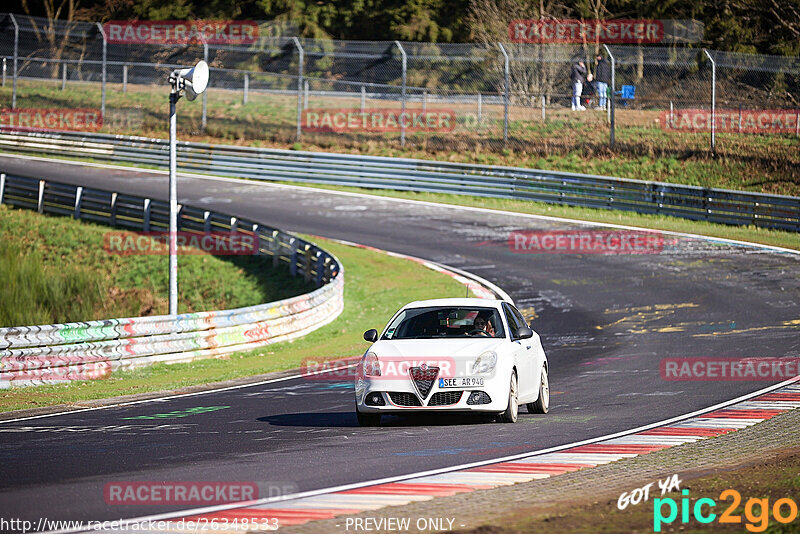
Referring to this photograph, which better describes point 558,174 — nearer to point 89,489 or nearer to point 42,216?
point 42,216

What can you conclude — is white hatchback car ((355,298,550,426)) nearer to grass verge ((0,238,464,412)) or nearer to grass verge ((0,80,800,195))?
grass verge ((0,238,464,412))

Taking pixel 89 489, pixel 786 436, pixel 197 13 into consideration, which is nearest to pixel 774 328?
pixel 786 436

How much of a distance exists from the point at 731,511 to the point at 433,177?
32.8m

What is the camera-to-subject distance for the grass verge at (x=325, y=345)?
50.4 ft

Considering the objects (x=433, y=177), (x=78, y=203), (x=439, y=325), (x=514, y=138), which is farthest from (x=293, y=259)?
(x=439, y=325)

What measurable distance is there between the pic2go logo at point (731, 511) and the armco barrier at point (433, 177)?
25543 mm

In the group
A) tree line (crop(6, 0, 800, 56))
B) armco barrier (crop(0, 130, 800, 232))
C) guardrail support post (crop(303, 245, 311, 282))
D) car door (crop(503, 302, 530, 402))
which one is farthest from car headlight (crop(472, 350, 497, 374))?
tree line (crop(6, 0, 800, 56))

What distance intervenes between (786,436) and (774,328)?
9.42 metres

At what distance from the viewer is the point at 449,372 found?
11.3 meters

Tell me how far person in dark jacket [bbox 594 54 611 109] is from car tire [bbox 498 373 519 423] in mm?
28915

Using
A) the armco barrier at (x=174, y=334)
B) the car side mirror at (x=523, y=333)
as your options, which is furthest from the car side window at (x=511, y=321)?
the armco barrier at (x=174, y=334)

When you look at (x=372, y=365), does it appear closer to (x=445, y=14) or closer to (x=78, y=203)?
(x=78, y=203)

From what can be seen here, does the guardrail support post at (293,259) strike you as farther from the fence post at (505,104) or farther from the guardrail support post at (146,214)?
the fence post at (505,104)

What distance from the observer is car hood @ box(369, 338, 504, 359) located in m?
11.5
